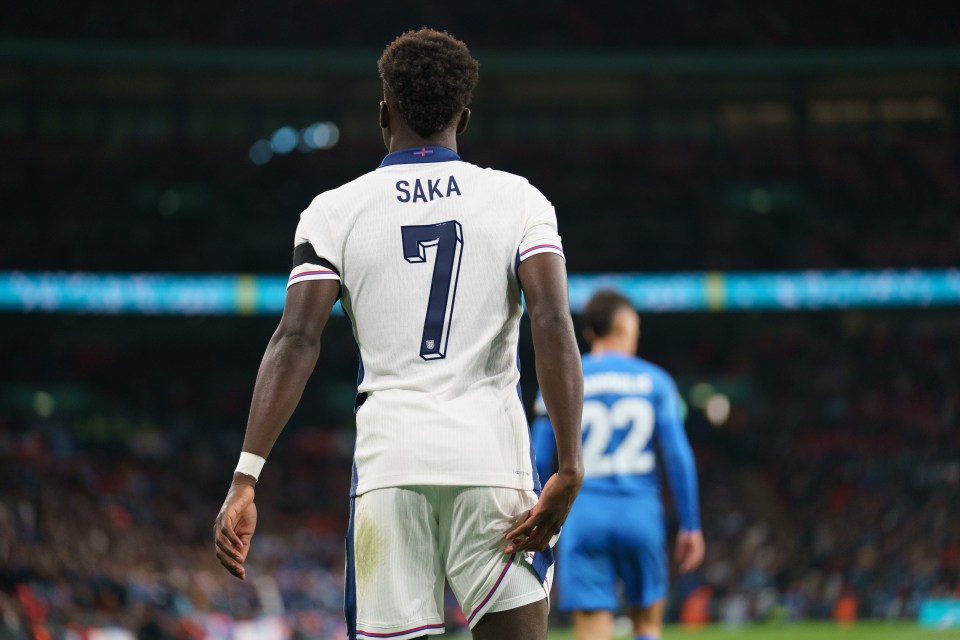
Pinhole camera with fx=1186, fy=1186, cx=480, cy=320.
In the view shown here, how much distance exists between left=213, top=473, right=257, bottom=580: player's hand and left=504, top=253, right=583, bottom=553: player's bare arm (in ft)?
1.89

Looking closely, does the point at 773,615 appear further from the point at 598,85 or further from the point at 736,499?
the point at 598,85

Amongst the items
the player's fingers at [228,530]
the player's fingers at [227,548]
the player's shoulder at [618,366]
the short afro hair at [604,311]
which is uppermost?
the short afro hair at [604,311]

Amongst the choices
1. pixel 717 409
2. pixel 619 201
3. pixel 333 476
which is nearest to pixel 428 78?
pixel 333 476

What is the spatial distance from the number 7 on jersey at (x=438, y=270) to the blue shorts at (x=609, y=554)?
2.90 meters

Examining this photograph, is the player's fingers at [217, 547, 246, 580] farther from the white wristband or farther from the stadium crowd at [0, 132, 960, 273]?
the stadium crowd at [0, 132, 960, 273]

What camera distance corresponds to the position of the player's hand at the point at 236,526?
2.56 metres

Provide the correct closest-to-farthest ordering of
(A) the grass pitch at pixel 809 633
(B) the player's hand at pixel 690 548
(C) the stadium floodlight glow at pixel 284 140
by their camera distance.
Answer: (B) the player's hand at pixel 690 548
(A) the grass pitch at pixel 809 633
(C) the stadium floodlight glow at pixel 284 140

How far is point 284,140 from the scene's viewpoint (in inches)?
1080

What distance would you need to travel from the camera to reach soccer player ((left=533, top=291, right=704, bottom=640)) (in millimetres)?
5301

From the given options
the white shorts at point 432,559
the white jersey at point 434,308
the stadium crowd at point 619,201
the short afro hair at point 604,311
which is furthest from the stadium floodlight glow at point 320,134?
the white shorts at point 432,559

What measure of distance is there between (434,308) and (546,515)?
50cm

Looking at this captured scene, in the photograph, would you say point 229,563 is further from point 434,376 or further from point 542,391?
point 542,391

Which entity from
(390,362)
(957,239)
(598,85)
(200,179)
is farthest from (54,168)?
(390,362)

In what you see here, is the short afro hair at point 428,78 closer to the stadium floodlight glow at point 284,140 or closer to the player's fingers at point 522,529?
the player's fingers at point 522,529
